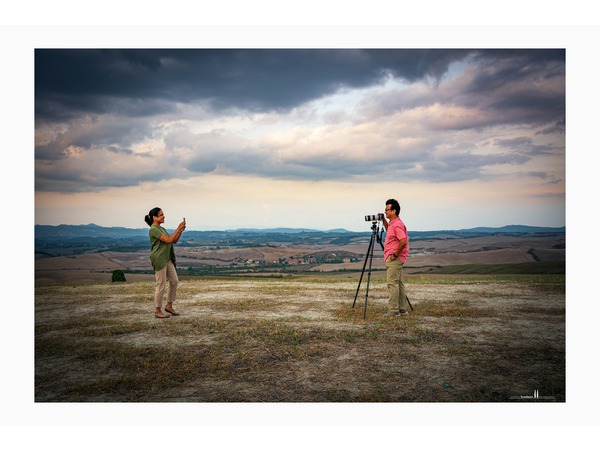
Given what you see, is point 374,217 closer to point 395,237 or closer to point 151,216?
point 395,237

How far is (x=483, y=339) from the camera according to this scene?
726 cm

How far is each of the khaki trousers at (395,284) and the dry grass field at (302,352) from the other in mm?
396

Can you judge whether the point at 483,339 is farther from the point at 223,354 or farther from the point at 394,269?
the point at 223,354

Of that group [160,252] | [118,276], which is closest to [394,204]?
[160,252]

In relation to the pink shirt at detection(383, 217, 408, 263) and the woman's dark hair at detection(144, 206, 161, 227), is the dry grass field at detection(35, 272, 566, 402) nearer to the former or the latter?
the pink shirt at detection(383, 217, 408, 263)

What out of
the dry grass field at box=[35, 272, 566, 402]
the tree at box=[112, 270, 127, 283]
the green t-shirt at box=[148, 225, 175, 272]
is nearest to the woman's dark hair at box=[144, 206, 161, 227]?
the green t-shirt at box=[148, 225, 175, 272]

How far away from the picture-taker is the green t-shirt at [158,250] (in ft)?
29.9

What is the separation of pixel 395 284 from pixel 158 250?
6097 millimetres

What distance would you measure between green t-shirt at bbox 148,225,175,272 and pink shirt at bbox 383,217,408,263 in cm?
556

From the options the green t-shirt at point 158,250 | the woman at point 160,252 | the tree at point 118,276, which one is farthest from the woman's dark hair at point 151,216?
the tree at point 118,276

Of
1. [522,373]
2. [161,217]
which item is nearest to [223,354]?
[161,217]

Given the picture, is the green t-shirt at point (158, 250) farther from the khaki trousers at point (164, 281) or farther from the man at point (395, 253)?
the man at point (395, 253)

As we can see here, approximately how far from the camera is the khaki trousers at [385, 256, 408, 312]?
9.34m

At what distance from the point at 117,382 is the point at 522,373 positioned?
6.19 meters
